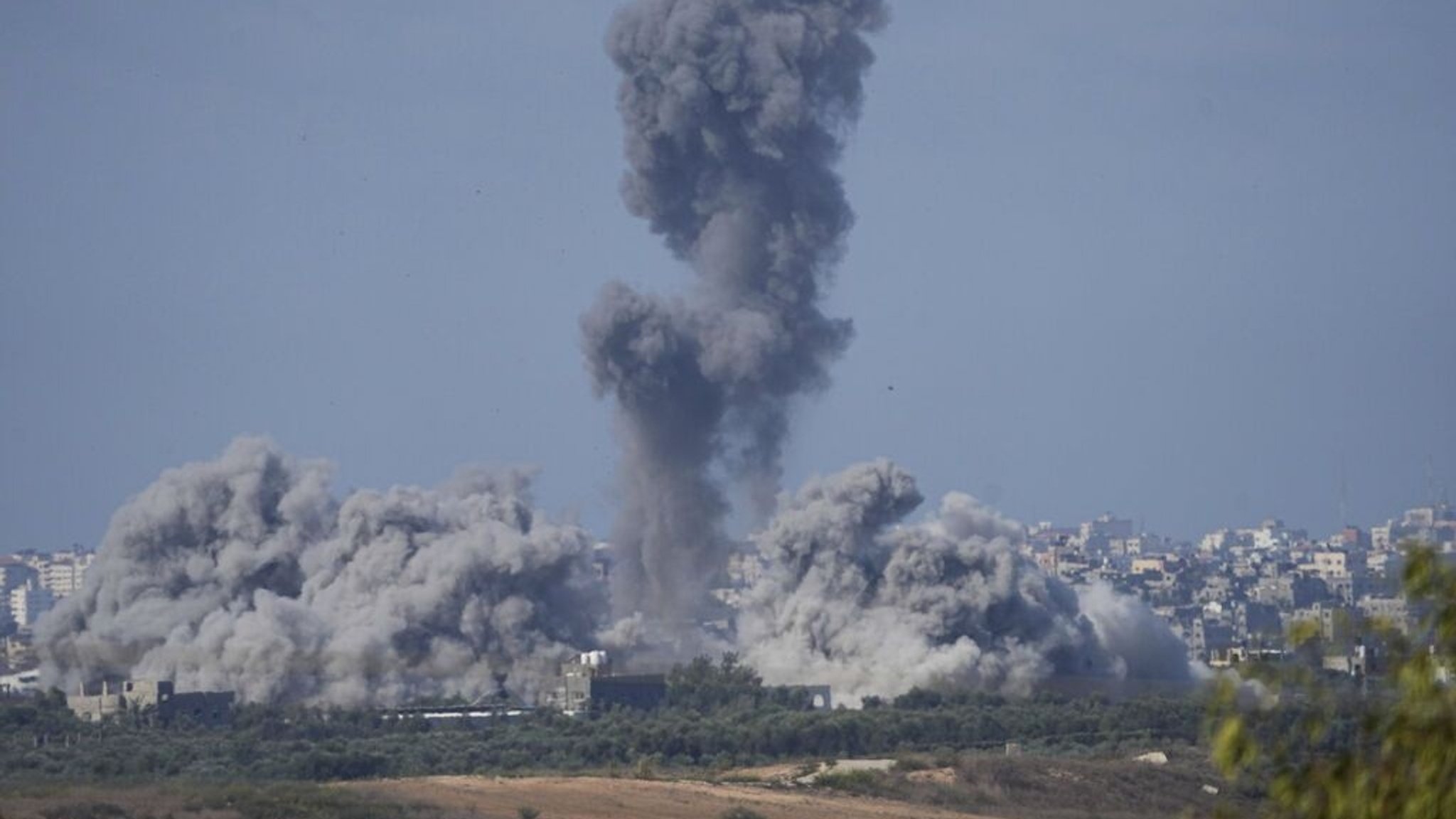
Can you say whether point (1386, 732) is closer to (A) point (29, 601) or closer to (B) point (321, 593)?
(B) point (321, 593)

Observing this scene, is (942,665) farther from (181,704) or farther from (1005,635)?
(181,704)

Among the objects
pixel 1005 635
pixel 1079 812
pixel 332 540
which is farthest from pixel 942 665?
pixel 1079 812

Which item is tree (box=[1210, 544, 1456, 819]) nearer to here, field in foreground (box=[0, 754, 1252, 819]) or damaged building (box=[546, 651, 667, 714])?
field in foreground (box=[0, 754, 1252, 819])

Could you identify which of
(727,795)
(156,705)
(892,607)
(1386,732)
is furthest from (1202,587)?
(1386,732)

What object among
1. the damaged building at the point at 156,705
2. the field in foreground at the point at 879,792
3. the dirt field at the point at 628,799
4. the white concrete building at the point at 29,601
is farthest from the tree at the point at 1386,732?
the white concrete building at the point at 29,601

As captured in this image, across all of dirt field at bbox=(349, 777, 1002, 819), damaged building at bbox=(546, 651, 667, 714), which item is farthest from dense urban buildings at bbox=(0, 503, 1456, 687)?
dirt field at bbox=(349, 777, 1002, 819)

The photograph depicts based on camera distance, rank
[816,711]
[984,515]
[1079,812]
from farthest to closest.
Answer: [984,515] → [816,711] → [1079,812]
